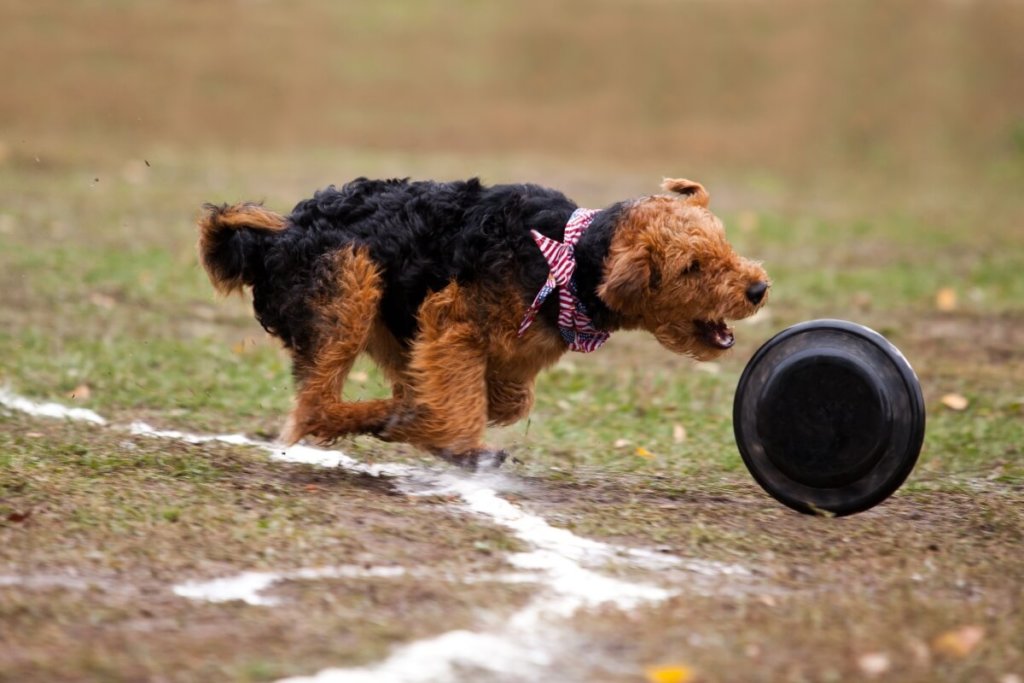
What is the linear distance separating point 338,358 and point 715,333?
1.73 m

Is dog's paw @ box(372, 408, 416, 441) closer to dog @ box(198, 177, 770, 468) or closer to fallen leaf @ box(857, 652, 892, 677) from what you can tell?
dog @ box(198, 177, 770, 468)

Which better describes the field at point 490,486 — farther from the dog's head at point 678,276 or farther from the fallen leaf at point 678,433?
the dog's head at point 678,276

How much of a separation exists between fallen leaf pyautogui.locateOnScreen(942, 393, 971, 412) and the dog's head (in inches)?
119

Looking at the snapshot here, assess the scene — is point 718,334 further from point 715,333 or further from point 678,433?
point 678,433

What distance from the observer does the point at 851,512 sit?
5.35 m

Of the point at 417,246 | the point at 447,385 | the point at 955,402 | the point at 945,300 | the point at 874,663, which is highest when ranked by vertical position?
the point at 945,300

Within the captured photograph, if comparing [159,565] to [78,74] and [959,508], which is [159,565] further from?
[78,74]

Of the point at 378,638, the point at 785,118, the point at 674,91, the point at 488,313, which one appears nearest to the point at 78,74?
the point at 674,91

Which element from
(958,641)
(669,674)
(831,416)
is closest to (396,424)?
(831,416)

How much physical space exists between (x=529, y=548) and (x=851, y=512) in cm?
142

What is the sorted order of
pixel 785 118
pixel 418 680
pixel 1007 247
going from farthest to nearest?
pixel 785 118 < pixel 1007 247 < pixel 418 680

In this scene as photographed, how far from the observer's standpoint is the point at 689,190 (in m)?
6.17

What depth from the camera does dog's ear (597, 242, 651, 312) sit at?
5.50 meters

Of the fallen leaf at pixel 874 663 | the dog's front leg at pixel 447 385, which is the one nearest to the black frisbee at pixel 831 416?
the dog's front leg at pixel 447 385
